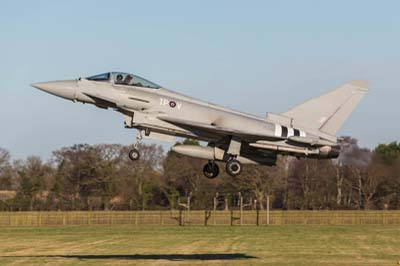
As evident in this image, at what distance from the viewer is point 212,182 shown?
93.6m

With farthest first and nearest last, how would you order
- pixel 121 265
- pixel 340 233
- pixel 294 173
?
pixel 294 173 → pixel 340 233 → pixel 121 265

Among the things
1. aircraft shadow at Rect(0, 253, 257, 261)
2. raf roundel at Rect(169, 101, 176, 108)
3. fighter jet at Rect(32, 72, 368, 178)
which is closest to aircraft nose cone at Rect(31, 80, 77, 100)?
fighter jet at Rect(32, 72, 368, 178)

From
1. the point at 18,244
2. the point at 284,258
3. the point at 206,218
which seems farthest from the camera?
the point at 206,218

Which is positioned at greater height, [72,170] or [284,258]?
[72,170]

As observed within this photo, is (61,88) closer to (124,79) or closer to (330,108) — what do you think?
(124,79)

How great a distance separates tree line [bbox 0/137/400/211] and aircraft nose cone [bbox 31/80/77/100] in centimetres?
5177

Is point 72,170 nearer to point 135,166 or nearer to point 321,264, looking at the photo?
point 135,166

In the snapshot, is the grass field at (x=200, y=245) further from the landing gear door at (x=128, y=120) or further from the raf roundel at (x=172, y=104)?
the raf roundel at (x=172, y=104)

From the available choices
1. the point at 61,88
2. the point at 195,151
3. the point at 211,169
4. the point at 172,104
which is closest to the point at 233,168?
the point at 211,169

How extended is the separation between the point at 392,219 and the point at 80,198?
117 ft

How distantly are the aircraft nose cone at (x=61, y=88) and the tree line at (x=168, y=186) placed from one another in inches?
2038

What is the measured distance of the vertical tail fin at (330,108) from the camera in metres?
36.4

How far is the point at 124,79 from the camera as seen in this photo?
35.2 m

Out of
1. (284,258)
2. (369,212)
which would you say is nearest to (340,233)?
(369,212)
